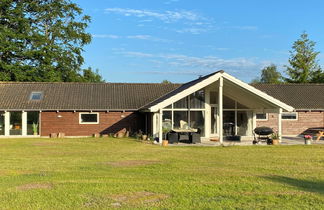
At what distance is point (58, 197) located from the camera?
6848mm

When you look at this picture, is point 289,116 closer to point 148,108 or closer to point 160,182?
point 148,108

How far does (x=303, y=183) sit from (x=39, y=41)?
3372 centimetres

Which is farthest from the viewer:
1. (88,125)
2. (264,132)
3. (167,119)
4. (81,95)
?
(81,95)

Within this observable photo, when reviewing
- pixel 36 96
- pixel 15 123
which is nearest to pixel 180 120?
pixel 36 96

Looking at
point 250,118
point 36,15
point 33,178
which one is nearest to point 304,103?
point 250,118

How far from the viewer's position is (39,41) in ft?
120

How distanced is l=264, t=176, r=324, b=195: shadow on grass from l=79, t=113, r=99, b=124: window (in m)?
17.5

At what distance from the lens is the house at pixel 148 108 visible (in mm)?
20891

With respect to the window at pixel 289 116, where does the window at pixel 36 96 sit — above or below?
above

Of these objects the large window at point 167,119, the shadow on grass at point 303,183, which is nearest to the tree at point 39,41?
the large window at point 167,119

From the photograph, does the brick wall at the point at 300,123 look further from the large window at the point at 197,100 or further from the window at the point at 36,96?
the window at the point at 36,96

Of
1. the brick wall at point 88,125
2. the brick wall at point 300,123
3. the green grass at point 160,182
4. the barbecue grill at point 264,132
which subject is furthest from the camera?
the brick wall at point 300,123

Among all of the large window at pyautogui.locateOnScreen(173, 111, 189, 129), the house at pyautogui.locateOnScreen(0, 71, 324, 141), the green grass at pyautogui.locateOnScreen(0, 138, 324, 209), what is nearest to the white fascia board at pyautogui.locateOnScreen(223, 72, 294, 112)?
the house at pyautogui.locateOnScreen(0, 71, 324, 141)

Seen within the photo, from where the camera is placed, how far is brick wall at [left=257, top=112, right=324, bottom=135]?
85.1 feet
